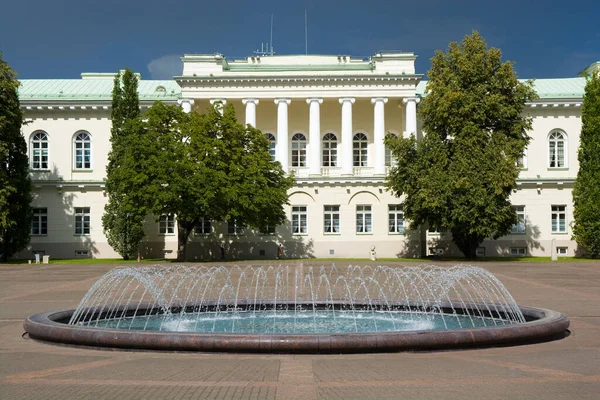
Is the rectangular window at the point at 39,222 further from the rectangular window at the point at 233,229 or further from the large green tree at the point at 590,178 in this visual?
the large green tree at the point at 590,178

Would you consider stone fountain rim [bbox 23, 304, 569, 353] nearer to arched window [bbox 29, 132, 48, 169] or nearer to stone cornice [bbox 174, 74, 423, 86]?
stone cornice [bbox 174, 74, 423, 86]

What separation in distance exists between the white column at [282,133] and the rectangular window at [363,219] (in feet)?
23.1

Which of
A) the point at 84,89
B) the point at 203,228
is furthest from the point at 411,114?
the point at 84,89

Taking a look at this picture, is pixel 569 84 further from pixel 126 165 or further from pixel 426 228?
pixel 126 165

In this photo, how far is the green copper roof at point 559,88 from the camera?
194ft

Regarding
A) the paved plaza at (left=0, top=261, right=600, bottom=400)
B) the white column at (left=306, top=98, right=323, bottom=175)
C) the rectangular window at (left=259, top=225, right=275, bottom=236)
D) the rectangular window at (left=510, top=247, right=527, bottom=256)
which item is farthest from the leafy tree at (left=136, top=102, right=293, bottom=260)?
the paved plaza at (left=0, top=261, right=600, bottom=400)

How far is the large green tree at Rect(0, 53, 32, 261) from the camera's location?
48.7m

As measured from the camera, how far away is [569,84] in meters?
62.5

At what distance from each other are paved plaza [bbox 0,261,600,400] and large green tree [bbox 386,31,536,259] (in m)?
32.5

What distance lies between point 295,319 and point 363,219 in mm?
40012

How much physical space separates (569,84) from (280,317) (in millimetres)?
53924

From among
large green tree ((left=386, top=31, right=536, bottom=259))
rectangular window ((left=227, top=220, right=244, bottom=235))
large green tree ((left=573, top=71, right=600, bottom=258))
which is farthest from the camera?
rectangular window ((left=227, top=220, right=244, bottom=235))

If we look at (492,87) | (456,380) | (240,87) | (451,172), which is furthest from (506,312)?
(240,87)

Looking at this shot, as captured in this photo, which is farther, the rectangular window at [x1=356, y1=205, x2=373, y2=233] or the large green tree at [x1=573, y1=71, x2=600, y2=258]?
the rectangular window at [x1=356, y1=205, x2=373, y2=233]
